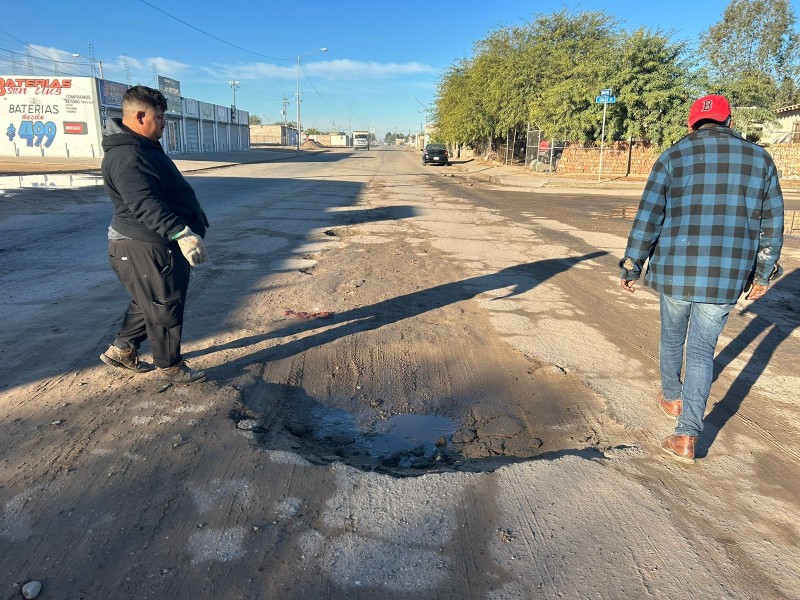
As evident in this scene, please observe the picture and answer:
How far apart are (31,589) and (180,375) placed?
179cm

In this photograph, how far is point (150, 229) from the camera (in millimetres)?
3312

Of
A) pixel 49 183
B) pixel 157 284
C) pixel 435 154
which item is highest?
pixel 435 154

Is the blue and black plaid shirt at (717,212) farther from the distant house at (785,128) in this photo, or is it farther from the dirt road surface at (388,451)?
the distant house at (785,128)

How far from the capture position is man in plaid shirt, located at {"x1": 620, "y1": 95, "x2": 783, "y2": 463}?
115 inches

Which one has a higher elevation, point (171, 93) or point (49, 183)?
point (171, 93)

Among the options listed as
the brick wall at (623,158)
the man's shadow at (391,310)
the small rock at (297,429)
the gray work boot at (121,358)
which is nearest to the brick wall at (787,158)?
the brick wall at (623,158)

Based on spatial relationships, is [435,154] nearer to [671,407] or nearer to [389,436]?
[671,407]

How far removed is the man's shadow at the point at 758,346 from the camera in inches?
141

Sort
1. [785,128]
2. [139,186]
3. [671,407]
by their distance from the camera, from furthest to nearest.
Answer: [785,128] → [671,407] → [139,186]

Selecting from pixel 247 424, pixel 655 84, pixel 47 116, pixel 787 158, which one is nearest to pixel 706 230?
pixel 247 424

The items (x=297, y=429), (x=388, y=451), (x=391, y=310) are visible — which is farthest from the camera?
(x=391, y=310)

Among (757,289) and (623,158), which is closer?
(757,289)

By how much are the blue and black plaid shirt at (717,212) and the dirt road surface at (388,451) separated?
1.04 meters

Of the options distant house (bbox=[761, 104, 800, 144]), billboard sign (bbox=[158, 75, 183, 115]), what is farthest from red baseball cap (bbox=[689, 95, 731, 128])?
billboard sign (bbox=[158, 75, 183, 115])
